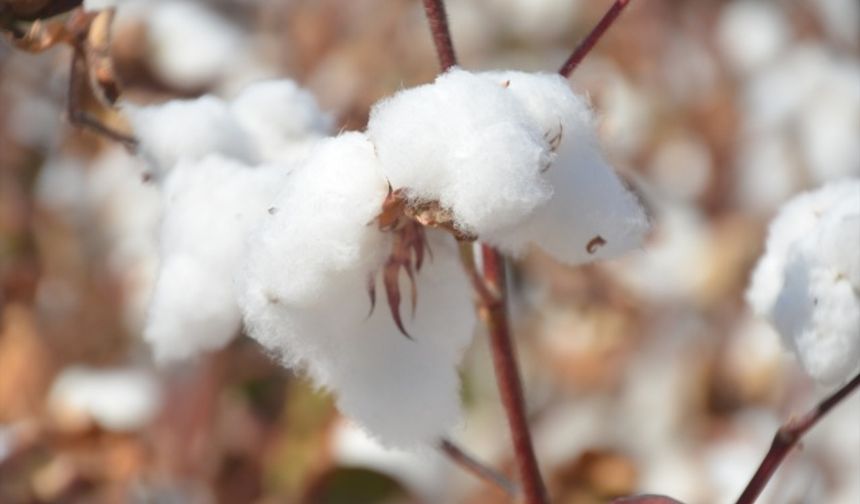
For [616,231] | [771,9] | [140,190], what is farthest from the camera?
[771,9]

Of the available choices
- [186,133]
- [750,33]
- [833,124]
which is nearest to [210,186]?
[186,133]

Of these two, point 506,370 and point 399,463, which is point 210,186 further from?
point 399,463

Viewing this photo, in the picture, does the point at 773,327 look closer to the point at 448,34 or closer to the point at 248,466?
the point at 448,34

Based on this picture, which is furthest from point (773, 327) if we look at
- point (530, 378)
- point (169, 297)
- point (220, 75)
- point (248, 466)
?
point (220, 75)

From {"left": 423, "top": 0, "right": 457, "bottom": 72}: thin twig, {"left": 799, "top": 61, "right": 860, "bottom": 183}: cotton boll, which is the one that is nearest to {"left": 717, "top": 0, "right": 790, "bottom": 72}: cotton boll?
{"left": 799, "top": 61, "right": 860, "bottom": 183}: cotton boll

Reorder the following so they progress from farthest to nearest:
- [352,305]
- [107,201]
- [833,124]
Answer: [833,124], [107,201], [352,305]

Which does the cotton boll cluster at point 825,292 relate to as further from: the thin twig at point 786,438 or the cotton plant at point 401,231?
the cotton plant at point 401,231

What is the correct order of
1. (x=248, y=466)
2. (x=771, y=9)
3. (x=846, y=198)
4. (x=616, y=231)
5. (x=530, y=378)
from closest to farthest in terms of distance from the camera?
1. (x=616, y=231)
2. (x=846, y=198)
3. (x=248, y=466)
4. (x=530, y=378)
5. (x=771, y=9)
